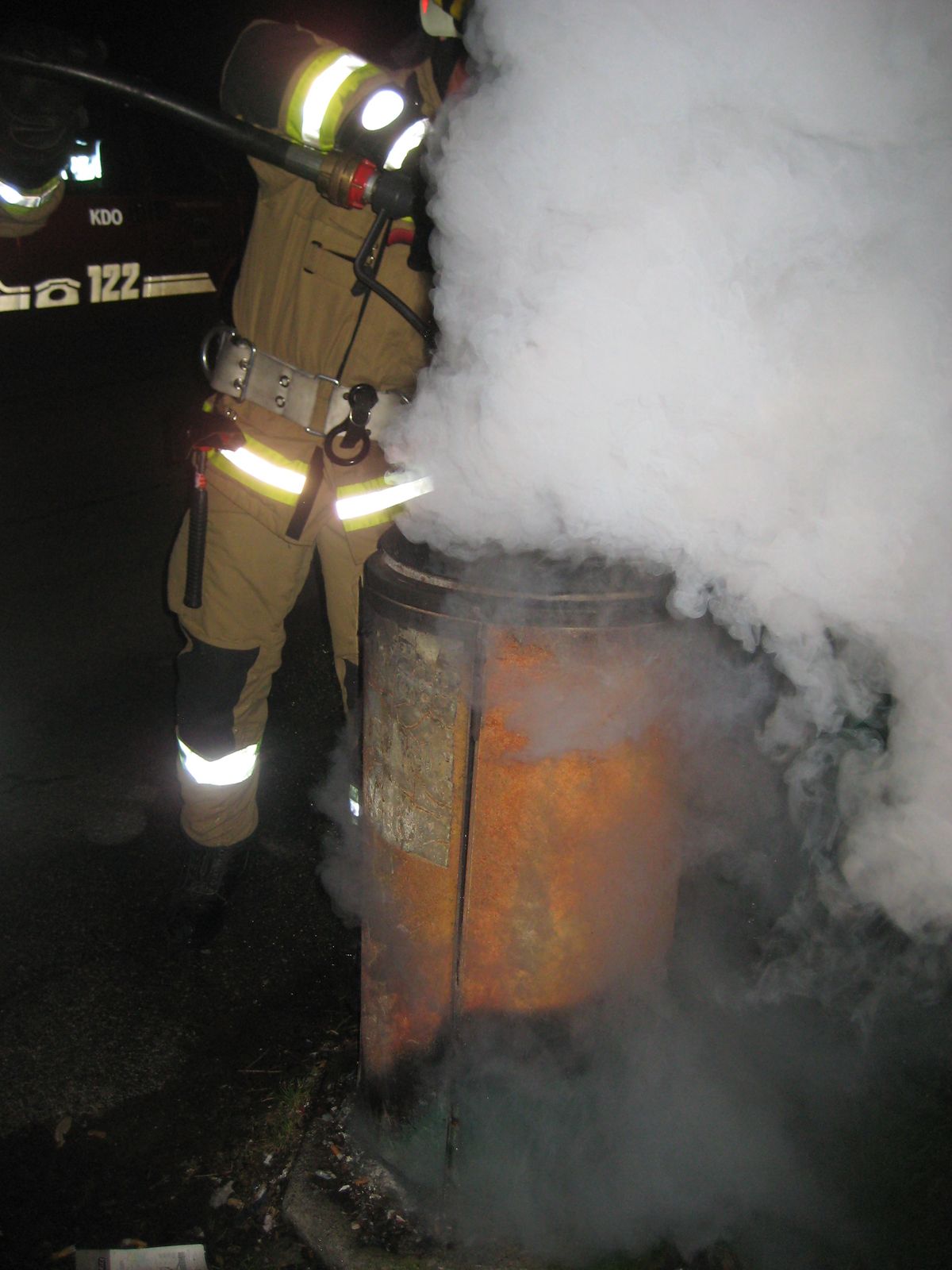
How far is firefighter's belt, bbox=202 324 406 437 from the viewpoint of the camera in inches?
93.3

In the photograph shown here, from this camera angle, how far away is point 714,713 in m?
1.65

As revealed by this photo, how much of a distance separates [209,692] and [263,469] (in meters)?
0.60

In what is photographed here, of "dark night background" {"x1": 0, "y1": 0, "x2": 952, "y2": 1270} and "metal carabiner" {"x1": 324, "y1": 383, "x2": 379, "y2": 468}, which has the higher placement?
"metal carabiner" {"x1": 324, "y1": 383, "x2": 379, "y2": 468}

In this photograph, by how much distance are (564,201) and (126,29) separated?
440 centimetres

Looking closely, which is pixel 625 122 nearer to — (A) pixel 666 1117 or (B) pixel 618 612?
(B) pixel 618 612

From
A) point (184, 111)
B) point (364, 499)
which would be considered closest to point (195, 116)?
point (184, 111)

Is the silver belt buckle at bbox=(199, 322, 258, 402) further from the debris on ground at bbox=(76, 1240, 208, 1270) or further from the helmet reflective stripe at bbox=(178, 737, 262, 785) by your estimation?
the debris on ground at bbox=(76, 1240, 208, 1270)

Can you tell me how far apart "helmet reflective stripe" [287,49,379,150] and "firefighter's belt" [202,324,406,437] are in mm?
561

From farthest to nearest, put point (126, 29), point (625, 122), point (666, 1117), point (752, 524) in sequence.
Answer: point (126, 29) → point (666, 1117) → point (752, 524) → point (625, 122)

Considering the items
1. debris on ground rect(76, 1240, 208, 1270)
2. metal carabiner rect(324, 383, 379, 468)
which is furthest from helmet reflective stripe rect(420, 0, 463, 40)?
debris on ground rect(76, 1240, 208, 1270)

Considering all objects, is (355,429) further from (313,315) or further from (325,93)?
(325,93)

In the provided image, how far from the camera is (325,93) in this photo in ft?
6.23

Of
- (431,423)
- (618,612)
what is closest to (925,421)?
(618,612)

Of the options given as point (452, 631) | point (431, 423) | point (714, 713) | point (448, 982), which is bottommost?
point (448, 982)
